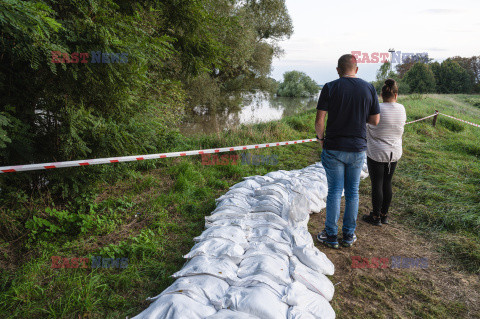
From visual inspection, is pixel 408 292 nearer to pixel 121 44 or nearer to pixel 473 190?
pixel 473 190

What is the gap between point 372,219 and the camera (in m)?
3.72

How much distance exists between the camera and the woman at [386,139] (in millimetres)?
3234

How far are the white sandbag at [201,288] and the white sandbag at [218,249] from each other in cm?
30

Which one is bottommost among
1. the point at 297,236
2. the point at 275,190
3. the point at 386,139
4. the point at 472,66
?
the point at 297,236

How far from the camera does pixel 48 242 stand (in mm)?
2885

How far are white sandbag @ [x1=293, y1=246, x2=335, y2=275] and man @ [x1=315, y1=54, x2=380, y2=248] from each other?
0.60 metres

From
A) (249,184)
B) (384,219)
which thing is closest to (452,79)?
(384,219)

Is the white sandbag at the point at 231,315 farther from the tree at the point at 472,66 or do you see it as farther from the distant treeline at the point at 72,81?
the tree at the point at 472,66

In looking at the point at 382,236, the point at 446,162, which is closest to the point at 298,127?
the point at 446,162

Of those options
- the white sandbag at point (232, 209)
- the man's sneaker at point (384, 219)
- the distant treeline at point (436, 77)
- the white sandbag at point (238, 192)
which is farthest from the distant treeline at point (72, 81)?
the distant treeline at point (436, 77)

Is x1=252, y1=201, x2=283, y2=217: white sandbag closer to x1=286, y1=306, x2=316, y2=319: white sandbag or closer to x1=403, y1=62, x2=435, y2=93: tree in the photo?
x1=286, y1=306, x2=316, y2=319: white sandbag

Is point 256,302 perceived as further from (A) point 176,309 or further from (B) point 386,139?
(B) point 386,139

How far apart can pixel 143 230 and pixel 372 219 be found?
3036 millimetres

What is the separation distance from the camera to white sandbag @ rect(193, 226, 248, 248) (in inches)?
100
